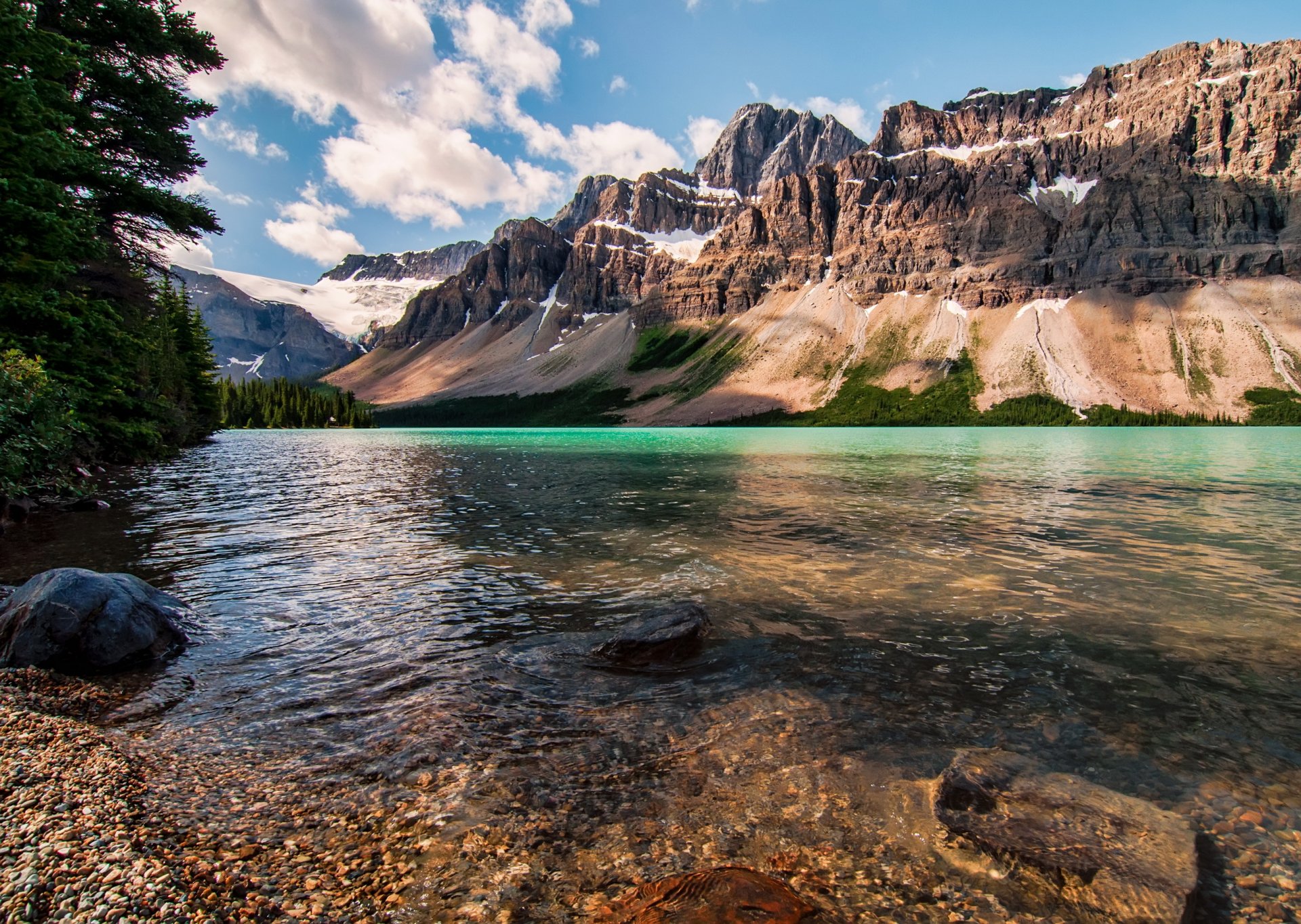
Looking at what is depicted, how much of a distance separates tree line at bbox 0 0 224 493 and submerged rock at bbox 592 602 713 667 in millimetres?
17076

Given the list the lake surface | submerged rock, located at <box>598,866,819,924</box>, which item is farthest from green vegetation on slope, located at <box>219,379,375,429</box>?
submerged rock, located at <box>598,866,819,924</box>

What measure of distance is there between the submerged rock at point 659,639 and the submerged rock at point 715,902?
6.11m

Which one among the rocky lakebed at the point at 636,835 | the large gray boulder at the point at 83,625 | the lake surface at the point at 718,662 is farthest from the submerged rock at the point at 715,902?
the large gray boulder at the point at 83,625

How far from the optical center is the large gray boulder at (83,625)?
11.4 meters

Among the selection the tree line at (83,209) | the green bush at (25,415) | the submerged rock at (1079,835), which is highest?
the tree line at (83,209)

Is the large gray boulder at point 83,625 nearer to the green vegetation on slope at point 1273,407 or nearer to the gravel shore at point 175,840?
the gravel shore at point 175,840

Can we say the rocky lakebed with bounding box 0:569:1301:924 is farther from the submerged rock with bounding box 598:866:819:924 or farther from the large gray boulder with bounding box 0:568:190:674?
the large gray boulder with bounding box 0:568:190:674

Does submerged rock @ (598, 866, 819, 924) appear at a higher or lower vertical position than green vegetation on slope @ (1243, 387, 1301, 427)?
lower

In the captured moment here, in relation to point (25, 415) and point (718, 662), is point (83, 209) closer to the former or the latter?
point (25, 415)

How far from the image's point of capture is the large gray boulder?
1135 cm

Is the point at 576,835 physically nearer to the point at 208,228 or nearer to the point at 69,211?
the point at 69,211

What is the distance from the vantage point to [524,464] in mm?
63438

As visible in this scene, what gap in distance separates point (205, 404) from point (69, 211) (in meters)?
87.7

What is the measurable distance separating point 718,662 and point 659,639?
1283 mm
